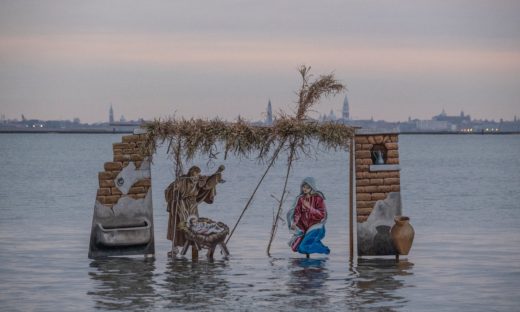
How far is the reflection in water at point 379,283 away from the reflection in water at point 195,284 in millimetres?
2101

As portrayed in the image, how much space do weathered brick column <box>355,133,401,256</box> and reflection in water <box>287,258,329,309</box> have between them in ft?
3.97

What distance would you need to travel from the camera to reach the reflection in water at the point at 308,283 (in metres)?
22.3

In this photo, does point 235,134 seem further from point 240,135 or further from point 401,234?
point 401,234

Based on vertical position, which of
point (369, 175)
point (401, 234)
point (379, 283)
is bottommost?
point (379, 283)

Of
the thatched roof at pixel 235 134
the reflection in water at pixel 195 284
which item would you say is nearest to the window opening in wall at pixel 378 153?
the thatched roof at pixel 235 134

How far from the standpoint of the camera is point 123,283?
79.1ft

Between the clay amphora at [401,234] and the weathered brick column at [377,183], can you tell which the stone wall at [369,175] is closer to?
the weathered brick column at [377,183]

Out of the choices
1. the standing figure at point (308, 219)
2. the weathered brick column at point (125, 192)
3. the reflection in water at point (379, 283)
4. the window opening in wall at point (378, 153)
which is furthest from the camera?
the standing figure at point (308, 219)

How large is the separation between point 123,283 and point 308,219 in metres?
3.96

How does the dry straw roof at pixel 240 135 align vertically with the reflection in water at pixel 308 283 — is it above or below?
above

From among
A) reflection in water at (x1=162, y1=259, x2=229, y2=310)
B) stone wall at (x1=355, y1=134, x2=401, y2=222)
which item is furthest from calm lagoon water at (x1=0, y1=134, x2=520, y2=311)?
stone wall at (x1=355, y1=134, x2=401, y2=222)

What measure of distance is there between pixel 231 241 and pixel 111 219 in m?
5.78

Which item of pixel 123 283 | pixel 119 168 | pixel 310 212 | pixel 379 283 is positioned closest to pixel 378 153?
pixel 310 212

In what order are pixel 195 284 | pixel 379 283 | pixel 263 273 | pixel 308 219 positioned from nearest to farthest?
pixel 195 284
pixel 379 283
pixel 263 273
pixel 308 219
